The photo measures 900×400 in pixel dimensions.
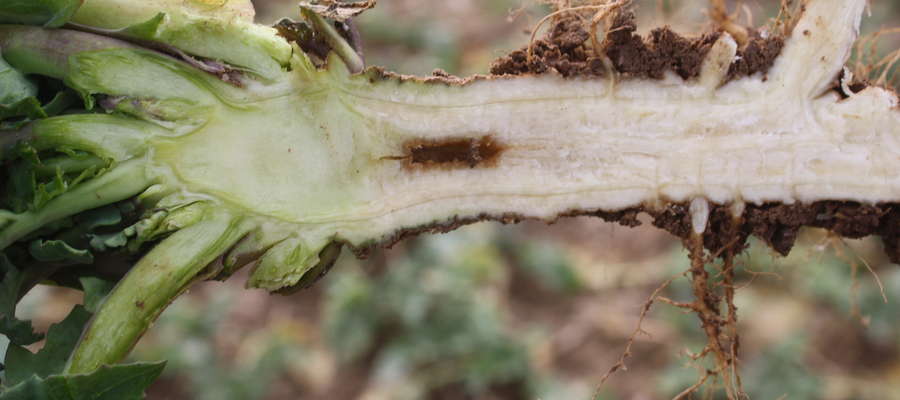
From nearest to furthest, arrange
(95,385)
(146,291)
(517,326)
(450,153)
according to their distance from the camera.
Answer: (95,385) → (146,291) → (450,153) → (517,326)

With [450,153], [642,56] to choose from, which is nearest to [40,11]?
[450,153]

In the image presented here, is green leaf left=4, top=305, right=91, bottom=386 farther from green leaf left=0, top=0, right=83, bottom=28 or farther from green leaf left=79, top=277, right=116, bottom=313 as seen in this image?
green leaf left=0, top=0, right=83, bottom=28

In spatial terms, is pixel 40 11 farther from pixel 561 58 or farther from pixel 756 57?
pixel 756 57

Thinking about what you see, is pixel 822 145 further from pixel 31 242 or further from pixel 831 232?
pixel 31 242

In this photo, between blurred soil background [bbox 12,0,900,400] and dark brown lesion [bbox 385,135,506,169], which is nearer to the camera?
dark brown lesion [bbox 385,135,506,169]

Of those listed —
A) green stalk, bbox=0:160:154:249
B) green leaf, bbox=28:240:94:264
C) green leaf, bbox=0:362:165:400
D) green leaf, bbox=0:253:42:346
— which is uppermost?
green stalk, bbox=0:160:154:249

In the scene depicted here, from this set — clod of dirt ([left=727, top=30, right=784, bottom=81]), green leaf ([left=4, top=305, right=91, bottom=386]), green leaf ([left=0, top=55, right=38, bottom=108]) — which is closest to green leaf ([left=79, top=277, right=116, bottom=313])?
green leaf ([left=4, top=305, right=91, bottom=386])

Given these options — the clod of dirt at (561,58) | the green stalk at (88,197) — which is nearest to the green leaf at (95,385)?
the green stalk at (88,197)

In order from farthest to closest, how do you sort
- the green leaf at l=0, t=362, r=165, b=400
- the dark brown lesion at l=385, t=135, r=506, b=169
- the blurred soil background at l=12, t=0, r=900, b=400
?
the blurred soil background at l=12, t=0, r=900, b=400 → the dark brown lesion at l=385, t=135, r=506, b=169 → the green leaf at l=0, t=362, r=165, b=400
